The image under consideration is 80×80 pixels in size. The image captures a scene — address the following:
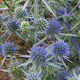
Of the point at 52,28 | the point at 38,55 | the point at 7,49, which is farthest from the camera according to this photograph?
the point at 7,49

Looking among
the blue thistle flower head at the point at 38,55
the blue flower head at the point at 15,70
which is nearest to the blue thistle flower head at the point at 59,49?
the blue thistle flower head at the point at 38,55

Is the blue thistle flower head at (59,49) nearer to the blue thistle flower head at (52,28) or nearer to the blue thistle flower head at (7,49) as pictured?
the blue thistle flower head at (52,28)

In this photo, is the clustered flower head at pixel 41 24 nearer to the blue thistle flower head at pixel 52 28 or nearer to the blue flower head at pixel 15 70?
the blue thistle flower head at pixel 52 28

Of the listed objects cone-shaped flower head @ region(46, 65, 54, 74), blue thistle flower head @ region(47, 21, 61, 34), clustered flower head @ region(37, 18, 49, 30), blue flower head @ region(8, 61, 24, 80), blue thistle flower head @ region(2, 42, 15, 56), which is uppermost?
clustered flower head @ region(37, 18, 49, 30)

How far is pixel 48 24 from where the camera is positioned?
147 cm

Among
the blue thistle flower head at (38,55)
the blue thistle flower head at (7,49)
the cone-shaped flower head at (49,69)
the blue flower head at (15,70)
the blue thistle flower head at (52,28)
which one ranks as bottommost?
the blue flower head at (15,70)

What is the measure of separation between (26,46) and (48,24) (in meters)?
0.77

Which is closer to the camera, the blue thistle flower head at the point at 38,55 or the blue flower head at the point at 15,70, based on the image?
the blue thistle flower head at the point at 38,55

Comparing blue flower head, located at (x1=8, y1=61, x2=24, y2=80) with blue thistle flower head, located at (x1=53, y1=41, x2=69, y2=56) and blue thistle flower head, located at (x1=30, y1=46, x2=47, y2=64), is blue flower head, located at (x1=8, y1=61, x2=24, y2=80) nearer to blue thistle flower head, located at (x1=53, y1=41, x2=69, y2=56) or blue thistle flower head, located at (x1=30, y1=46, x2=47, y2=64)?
blue thistle flower head, located at (x1=30, y1=46, x2=47, y2=64)

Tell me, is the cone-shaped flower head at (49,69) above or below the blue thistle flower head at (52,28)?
below

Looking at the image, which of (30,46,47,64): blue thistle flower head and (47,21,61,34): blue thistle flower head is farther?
(47,21,61,34): blue thistle flower head

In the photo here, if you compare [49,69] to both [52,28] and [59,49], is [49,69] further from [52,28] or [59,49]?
[52,28]

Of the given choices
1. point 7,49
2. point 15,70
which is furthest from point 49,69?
point 7,49

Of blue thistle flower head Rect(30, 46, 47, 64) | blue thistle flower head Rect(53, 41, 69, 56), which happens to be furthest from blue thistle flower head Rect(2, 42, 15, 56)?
blue thistle flower head Rect(53, 41, 69, 56)
